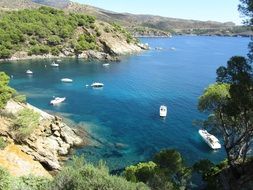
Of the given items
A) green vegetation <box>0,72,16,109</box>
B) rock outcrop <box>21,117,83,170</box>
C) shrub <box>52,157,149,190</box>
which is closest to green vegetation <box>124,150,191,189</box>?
shrub <box>52,157,149,190</box>

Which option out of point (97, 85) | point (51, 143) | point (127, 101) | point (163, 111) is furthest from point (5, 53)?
point (51, 143)

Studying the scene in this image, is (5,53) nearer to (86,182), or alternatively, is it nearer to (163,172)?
(163,172)

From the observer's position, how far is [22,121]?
54.7 meters

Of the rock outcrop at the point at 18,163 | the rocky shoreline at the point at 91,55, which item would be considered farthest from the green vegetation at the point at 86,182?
the rocky shoreline at the point at 91,55

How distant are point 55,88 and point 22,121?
4881cm

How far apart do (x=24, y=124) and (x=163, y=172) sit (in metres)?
25.0

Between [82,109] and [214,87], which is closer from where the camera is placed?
[214,87]

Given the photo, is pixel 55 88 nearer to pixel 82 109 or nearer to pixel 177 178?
pixel 82 109

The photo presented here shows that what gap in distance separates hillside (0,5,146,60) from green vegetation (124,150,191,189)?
117917mm

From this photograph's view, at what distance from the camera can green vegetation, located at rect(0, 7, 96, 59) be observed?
511 feet

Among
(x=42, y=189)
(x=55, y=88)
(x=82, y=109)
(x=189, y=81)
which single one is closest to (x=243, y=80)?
(x=42, y=189)

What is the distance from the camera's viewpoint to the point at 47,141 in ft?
188

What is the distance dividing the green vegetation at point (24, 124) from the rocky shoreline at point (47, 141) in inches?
29.9

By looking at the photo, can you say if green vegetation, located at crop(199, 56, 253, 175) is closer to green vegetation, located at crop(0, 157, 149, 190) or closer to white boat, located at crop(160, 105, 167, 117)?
green vegetation, located at crop(0, 157, 149, 190)
